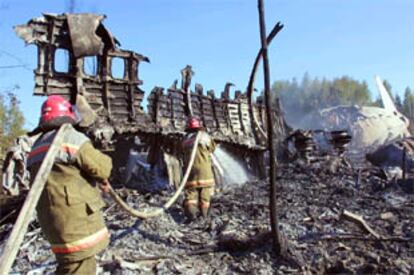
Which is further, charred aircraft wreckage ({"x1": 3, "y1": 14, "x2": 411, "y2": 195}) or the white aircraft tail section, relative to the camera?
the white aircraft tail section

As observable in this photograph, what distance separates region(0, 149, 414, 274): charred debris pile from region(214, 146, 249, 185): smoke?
17.1 feet

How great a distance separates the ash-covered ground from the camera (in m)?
5.46

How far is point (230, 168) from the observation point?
50.4ft

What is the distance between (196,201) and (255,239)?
1934 millimetres

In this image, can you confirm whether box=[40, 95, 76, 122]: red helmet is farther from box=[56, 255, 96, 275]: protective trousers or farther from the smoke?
the smoke

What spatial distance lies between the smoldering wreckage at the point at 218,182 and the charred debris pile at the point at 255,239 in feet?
0.06

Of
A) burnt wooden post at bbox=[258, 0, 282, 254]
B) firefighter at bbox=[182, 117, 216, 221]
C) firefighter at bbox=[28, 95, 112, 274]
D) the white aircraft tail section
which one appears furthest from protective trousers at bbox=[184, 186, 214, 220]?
the white aircraft tail section

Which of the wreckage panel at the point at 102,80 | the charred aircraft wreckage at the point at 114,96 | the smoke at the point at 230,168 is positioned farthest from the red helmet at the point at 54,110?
the smoke at the point at 230,168

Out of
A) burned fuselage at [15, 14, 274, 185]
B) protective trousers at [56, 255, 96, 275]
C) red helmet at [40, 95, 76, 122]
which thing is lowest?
protective trousers at [56, 255, 96, 275]

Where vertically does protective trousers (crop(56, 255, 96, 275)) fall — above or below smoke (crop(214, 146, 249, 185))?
below

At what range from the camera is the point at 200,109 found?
14164 mm

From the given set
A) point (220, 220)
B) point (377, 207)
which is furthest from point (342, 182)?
point (220, 220)

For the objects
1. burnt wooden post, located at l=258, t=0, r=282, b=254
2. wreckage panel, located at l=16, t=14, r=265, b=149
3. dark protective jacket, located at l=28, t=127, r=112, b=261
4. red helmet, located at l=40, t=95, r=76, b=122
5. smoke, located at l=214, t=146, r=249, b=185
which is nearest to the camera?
dark protective jacket, located at l=28, t=127, r=112, b=261

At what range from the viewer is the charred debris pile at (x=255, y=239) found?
5480mm
